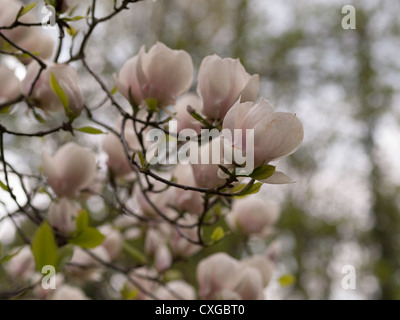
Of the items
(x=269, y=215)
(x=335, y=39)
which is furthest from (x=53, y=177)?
(x=335, y=39)

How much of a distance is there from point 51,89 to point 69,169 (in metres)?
0.08

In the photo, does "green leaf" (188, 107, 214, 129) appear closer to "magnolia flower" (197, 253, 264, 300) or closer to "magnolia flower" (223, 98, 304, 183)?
"magnolia flower" (223, 98, 304, 183)

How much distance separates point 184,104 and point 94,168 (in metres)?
0.11

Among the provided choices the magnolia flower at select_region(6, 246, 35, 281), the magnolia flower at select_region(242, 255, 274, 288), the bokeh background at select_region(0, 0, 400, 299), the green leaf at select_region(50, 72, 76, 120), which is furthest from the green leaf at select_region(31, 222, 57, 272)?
the bokeh background at select_region(0, 0, 400, 299)

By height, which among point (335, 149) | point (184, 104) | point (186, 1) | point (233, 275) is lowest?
point (233, 275)

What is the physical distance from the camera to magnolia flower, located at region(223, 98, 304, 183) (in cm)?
22

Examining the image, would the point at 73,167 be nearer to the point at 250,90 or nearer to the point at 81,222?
the point at 81,222

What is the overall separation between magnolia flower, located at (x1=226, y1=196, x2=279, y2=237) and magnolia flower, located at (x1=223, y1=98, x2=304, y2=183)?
0.29 m

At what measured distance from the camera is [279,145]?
0.73 feet

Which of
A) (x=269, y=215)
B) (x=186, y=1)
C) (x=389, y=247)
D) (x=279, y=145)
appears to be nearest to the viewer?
(x=279, y=145)

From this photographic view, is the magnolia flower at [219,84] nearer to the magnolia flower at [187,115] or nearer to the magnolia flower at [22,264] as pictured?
the magnolia flower at [187,115]

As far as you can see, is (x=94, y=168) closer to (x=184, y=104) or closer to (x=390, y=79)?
(x=184, y=104)

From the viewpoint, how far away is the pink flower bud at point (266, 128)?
219mm

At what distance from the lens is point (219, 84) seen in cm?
27
